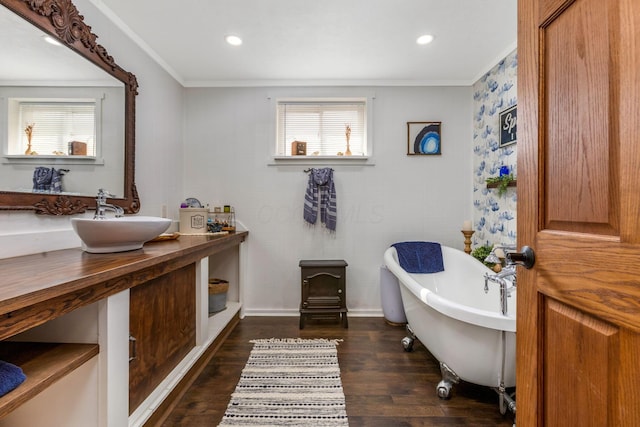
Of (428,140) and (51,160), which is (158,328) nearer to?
(51,160)

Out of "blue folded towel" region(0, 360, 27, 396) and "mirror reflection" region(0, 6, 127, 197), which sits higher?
"mirror reflection" region(0, 6, 127, 197)

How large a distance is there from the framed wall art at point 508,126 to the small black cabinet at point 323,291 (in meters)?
1.72

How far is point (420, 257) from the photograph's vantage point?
8.70 ft

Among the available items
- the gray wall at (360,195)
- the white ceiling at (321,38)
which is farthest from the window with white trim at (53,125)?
the gray wall at (360,195)

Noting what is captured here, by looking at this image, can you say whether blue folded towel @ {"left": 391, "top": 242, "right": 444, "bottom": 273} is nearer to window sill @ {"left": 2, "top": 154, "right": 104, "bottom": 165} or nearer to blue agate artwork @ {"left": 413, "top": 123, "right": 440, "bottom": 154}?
blue agate artwork @ {"left": 413, "top": 123, "right": 440, "bottom": 154}

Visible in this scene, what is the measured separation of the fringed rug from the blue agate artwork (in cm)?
206

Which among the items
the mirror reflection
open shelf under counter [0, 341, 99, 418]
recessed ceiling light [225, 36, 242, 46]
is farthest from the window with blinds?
open shelf under counter [0, 341, 99, 418]

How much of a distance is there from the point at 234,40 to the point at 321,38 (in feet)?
2.23

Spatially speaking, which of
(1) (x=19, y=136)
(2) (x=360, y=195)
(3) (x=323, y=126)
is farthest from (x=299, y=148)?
(1) (x=19, y=136)

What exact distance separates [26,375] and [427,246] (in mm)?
2650

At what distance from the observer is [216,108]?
116 inches

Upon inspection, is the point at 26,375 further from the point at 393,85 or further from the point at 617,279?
the point at 393,85

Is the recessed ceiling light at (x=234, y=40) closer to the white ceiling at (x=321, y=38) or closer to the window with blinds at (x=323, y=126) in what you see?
the white ceiling at (x=321, y=38)

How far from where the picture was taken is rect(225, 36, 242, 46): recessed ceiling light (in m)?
2.19
